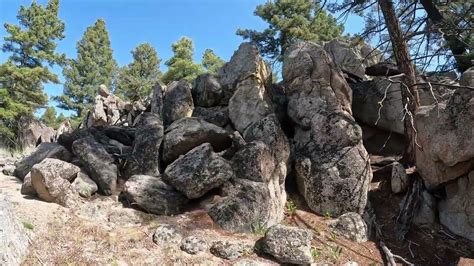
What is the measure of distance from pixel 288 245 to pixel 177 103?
6807 mm

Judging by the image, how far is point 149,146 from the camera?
32.5 ft

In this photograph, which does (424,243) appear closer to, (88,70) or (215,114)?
(215,114)

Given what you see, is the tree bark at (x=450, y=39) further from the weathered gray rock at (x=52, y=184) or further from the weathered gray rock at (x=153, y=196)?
the weathered gray rock at (x=52, y=184)

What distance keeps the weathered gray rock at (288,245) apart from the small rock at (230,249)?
37 centimetres

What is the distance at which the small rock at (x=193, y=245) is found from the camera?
23.2 feet

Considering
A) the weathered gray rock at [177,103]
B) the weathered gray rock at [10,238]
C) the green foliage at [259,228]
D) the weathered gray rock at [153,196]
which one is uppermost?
the weathered gray rock at [177,103]

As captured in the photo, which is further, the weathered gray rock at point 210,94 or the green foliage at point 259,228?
the weathered gray rock at point 210,94

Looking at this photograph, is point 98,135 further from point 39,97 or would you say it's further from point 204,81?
point 39,97

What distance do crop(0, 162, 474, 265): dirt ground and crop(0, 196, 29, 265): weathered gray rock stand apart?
0.61 ft

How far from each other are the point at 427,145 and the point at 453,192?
128 cm

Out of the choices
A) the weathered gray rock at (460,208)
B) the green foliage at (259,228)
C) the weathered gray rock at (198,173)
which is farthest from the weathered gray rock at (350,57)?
the green foliage at (259,228)

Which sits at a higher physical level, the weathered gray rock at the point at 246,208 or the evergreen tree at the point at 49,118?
the evergreen tree at the point at 49,118

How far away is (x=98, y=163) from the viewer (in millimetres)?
9180

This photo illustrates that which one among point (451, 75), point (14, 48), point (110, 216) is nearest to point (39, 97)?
point (14, 48)
